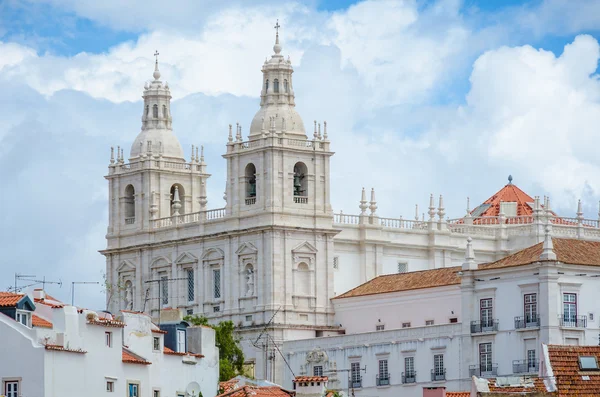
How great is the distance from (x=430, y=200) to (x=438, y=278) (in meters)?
17.7

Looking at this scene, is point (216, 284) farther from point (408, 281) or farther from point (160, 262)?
point (408, 281)

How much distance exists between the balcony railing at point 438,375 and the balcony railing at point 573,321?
9250 mm

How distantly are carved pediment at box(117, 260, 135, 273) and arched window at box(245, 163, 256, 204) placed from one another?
12066 millimetres

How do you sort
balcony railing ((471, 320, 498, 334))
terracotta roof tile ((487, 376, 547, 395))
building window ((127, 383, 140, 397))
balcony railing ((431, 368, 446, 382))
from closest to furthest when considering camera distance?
terracotta roof tile ((487, 376, 547, 395)), building window ((127, 383, 140, 397)), balcony railing ((471, 320, 498, 334)), balcony railing ((431, 368, 446, 382))

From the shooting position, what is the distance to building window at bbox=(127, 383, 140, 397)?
87.7 meters

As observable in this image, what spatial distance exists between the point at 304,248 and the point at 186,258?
940 centimetres

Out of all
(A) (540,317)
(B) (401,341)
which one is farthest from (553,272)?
(B) (401,341)

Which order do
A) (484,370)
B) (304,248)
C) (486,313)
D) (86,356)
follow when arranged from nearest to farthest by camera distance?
(86,356)
(484,370)
(486,313)
(304,248)

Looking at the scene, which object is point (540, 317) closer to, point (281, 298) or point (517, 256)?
point (517, 256)

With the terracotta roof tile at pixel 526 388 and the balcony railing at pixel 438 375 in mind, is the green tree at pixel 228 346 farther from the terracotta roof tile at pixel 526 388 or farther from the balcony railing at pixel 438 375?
the terracotta roof tile at pixel 526 388

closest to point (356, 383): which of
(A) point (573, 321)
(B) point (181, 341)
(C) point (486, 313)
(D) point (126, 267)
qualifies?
(C) point (486, 313)

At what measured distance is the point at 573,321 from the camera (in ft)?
408

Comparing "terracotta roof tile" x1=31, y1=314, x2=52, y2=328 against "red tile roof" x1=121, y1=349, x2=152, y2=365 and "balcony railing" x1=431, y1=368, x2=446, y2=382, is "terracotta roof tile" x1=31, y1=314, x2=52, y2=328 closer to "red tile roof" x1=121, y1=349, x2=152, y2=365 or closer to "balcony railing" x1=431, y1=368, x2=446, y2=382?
"red tile roof" x1=121, y1=349, x2=152, y2=365

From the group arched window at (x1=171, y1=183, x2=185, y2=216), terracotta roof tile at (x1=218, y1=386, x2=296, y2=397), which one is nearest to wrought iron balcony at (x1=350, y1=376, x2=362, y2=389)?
arched window at (x1=171, y1=183, x2=185, y2=216)
